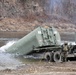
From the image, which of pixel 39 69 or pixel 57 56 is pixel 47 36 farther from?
pixel 39 69

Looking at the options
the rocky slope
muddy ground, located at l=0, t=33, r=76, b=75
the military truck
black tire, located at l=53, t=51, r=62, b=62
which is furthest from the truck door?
the rocky slope

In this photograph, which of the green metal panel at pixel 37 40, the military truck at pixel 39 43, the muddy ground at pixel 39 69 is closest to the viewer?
the muddy ground at pixel 39 69

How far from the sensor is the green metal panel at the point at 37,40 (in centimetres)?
2694

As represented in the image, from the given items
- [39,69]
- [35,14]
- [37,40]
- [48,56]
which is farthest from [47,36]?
[35,14]

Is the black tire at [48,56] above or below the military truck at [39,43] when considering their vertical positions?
below

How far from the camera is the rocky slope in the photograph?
88438 mm

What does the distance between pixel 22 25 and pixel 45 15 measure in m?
16.2

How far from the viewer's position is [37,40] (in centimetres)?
2677

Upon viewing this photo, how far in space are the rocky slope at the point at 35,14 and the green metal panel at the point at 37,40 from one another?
53107mm

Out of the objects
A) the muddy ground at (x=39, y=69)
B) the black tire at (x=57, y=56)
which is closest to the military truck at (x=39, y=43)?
the black tire at (x=57, y=56)

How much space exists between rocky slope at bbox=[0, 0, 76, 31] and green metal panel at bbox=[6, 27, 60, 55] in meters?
53.1

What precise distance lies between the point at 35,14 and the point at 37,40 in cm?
7293

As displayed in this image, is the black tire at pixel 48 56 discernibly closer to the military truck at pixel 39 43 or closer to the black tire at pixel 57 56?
the black tire at pixel 57 56

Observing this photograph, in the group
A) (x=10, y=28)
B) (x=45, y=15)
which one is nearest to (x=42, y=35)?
(x=10, y=28)
